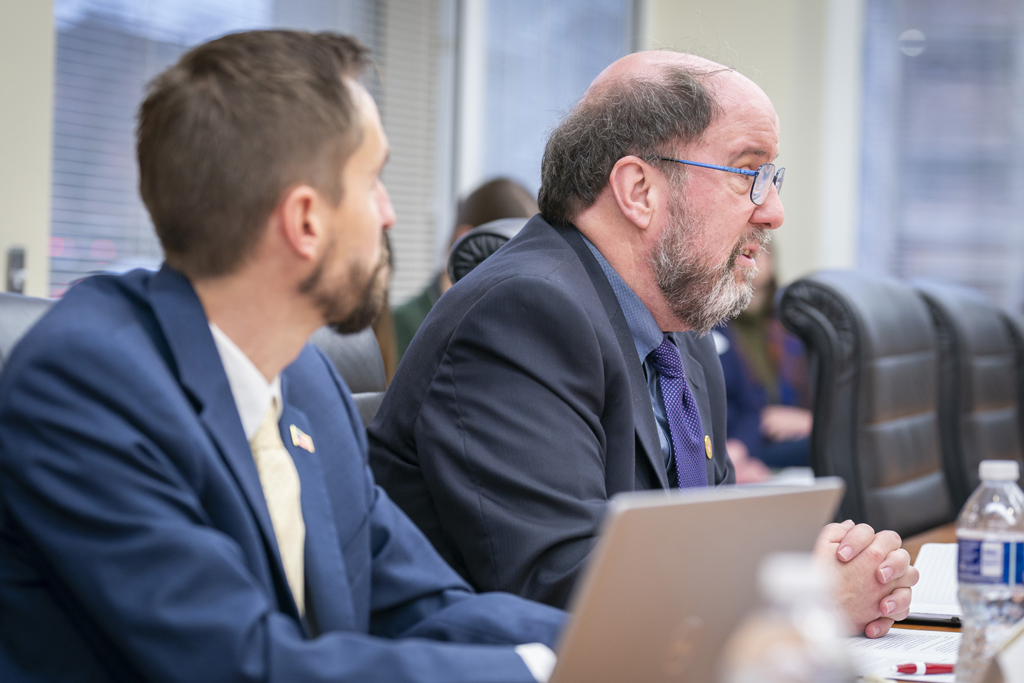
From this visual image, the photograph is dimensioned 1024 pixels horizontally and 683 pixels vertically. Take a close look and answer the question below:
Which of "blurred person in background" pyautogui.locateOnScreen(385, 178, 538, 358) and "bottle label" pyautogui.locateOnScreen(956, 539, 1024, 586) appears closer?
"bottle label" pyautogui.locateOnScreen(956, 539, 1024, 586)

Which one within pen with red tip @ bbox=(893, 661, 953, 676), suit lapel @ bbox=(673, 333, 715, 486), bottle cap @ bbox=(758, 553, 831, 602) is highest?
bottle cap @ bbox=(758, 553, 831, 602)

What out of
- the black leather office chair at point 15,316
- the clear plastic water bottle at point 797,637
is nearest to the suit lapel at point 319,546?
the black leather office chair at point 15,316

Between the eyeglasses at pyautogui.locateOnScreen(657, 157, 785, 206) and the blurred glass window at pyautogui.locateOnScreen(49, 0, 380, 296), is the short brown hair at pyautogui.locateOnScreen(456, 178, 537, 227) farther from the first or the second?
the eyeglasses at pyautogui.locateOnScreen(657, 157, 785, 206)

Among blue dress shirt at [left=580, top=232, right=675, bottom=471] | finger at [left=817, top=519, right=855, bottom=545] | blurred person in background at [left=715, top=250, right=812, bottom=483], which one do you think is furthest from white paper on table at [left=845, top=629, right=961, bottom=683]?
blurred person in background at [left=715, top=250, right=812, bottom=483]

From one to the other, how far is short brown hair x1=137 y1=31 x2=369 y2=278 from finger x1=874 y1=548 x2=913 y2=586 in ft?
2.70

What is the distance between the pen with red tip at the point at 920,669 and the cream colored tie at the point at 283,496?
606 mm

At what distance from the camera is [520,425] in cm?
132

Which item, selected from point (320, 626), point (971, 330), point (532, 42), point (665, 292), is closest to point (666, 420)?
point (665, 292)

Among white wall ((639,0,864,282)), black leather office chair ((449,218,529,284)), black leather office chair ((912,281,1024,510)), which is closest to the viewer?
black leather office chair ((449,218,529,284))

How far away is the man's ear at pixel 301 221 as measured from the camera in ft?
3.13

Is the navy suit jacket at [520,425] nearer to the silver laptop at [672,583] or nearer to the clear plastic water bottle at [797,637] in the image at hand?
the silver laptop at [672,583]

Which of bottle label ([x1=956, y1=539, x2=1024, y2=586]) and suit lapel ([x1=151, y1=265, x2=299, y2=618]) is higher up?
suit lapel ([x1=151, y1=265, x2=299, y2=618])

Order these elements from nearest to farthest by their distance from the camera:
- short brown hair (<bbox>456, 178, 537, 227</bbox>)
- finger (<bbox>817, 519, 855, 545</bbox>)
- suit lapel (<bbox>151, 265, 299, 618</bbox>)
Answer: suit lapel (<bbox>151, 265, 299, 618</bbox>) → finger (<bbox>817, 519, 855, 545</bbox>) → short brown hair (<bbox>456, 178, 537, 227</bbox>)

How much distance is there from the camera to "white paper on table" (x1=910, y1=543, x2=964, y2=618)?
1375 mm
